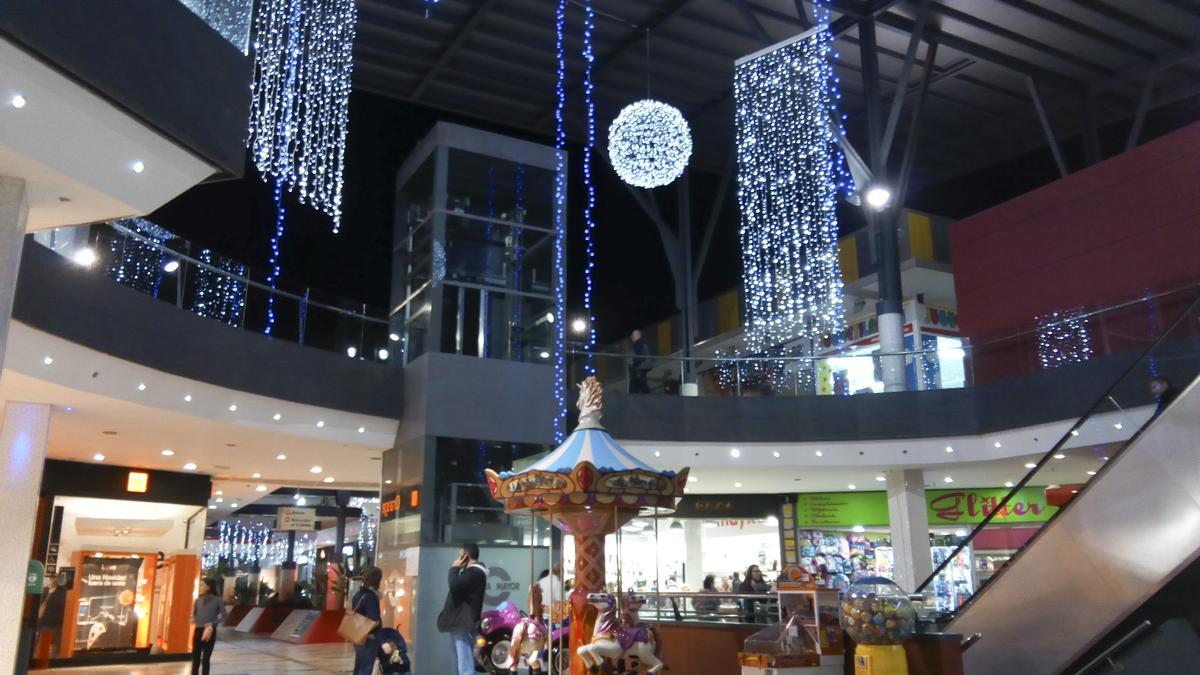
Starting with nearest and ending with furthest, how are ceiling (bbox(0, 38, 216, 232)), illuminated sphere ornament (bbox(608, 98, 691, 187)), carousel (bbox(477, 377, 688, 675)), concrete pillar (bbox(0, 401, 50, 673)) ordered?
ceiling (bbox(0, 38, 216, 232)) → carousel (bbox(477, 377, 688, 675)) → concrete pillar (bbox(0, 401, 50, 673)) → illuminated sphere ornament (bbox(608, 98, 691, 187))

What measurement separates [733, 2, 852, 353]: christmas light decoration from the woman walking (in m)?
9.00

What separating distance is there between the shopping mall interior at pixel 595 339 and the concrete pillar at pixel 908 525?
0.20 ft

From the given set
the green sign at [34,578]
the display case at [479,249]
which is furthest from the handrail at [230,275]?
the green sign at [34,578]

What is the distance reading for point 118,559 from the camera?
15.8 meters

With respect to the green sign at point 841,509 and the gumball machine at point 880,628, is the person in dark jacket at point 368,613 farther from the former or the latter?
the green sign at point 841,509

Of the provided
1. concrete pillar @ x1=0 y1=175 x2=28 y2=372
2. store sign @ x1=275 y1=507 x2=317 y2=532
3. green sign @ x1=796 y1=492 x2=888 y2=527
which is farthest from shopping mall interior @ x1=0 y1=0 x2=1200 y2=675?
store sign @ x1=275 y1=507 x2=317 y2=532

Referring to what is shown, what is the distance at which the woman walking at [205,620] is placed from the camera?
1038cm

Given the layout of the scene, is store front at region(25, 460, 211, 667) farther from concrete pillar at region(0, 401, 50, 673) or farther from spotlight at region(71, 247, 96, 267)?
spotlight at region(71, 247, 96, 267)

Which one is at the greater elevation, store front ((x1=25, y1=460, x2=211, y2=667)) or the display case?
the display case

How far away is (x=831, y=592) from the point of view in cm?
702

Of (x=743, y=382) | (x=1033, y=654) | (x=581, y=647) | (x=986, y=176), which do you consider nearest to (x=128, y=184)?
(x=581, y=647)

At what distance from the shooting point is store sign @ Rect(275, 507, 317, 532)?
23.5m

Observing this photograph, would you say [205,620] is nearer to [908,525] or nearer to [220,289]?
[220,289]

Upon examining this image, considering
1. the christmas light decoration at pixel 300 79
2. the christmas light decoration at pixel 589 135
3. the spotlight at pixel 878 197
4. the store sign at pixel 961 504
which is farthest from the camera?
the store sign at pixel 961 504
